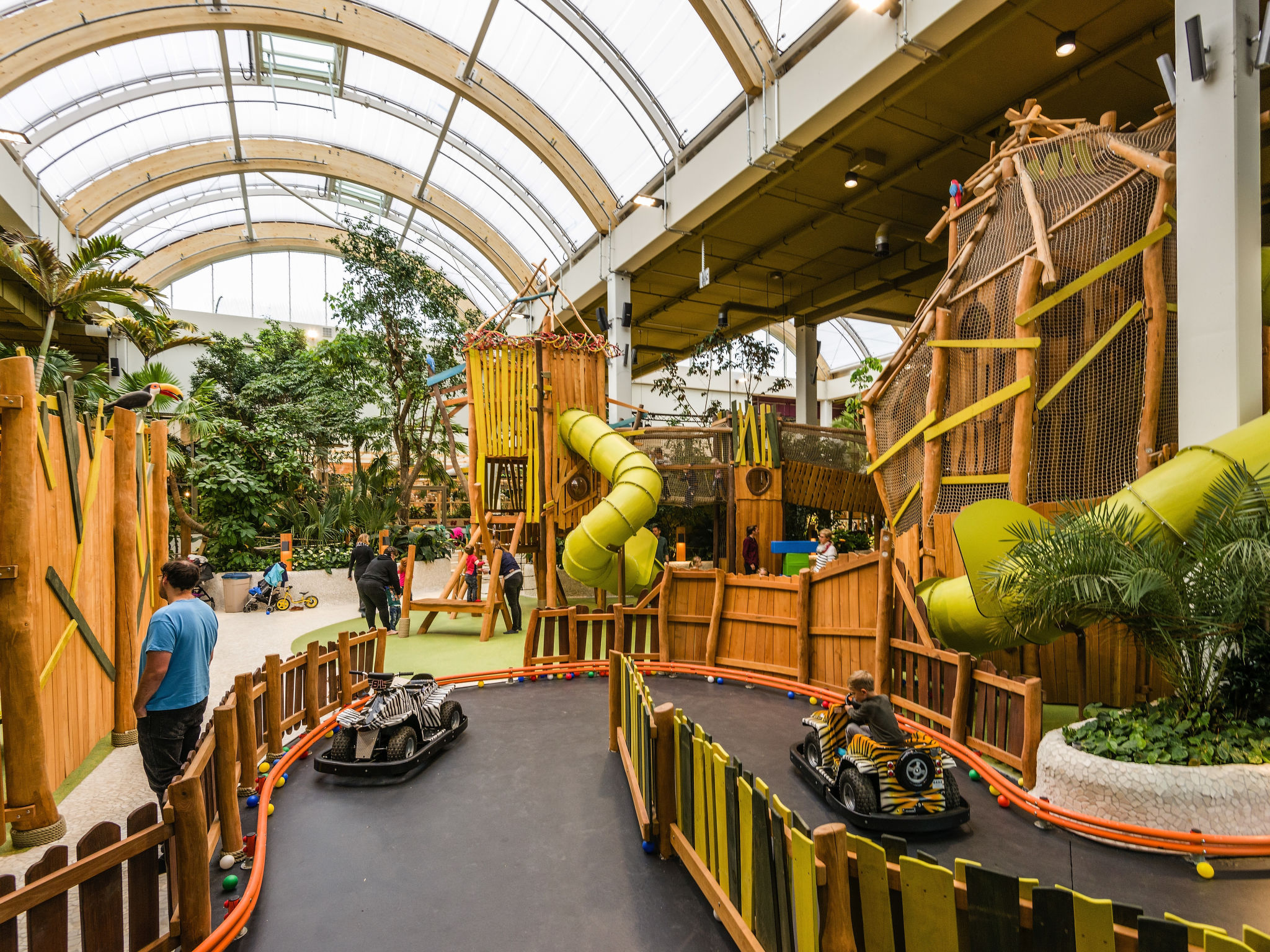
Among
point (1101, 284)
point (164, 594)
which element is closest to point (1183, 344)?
point (1101, 284)

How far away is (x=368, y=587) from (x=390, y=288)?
11100 millimetres

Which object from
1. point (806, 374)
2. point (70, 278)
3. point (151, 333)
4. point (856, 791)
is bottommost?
point (856, 791)

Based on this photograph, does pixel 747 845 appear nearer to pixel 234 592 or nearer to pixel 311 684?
pixel 311 684

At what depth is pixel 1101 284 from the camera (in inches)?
258

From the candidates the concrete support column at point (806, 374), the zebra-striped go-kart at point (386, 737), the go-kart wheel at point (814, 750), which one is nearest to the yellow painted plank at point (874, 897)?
the go-kart wheel at point (814, 750)

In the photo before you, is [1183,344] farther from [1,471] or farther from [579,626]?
[1,471]

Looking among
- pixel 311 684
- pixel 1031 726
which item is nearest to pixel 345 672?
pixel 311 684

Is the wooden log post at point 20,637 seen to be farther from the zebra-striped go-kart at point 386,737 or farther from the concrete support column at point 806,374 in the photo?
the concrete support column at point 806,374

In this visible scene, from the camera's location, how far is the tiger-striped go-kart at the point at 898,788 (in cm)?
409

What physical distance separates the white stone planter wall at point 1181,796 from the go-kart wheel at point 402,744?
4713 millimetres

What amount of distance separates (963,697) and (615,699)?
2.83 m

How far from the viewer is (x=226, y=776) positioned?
3918mm

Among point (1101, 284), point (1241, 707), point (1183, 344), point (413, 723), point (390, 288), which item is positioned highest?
point (390, 288)

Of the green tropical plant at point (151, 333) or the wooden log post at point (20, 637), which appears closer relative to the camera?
the wooden log post at point (20, 637)
